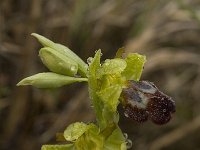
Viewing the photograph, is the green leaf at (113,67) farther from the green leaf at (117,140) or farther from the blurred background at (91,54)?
the blurred background at (91,54)

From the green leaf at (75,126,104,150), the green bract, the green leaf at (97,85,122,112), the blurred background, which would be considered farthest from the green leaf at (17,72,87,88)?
the blurred background

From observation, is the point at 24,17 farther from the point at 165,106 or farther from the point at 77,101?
the point at 165,106

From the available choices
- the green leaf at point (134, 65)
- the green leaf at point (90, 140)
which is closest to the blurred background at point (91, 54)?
the green leaf at point (134, 65)

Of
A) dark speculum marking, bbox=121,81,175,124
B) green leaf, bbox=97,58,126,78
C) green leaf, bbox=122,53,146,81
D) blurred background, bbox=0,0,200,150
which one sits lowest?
dark speculum marking, bbox=121,81,175,124

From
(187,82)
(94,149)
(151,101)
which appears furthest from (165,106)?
(187,82)

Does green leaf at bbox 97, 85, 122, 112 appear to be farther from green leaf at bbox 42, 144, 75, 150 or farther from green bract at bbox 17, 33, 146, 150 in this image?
green leaf at bbox 42, 144, 75, 150
